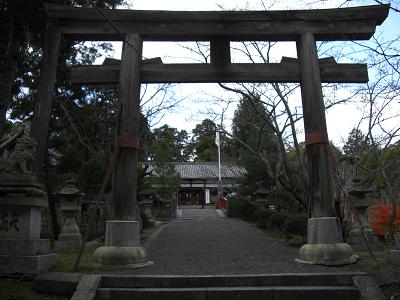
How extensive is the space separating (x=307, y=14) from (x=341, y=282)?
544 cm

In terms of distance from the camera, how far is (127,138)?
27.9ft

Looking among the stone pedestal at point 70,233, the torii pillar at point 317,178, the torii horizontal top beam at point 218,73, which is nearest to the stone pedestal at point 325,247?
the torii pillar at point 317,178

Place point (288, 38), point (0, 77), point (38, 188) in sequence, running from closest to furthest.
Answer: point (38, 188), point (288, 38), point (0, 77)

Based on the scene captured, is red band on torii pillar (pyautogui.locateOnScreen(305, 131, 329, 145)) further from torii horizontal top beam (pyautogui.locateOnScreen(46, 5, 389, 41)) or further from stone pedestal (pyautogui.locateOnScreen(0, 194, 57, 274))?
stone pedestal (pyautogui.locateOnScreen(0, 194, 57, 274))

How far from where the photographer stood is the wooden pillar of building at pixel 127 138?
8.39 metres

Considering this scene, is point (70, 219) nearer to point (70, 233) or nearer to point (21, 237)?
point (70, 233)

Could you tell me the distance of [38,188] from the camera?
7.64 meters

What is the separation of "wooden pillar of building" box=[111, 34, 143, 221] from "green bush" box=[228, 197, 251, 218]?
20735mm

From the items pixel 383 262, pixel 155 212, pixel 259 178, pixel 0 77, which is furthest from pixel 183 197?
pixel 383 262

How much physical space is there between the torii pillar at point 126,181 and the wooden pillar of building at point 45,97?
157 inches

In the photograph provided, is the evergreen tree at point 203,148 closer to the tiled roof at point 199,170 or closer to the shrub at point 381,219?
the tiled roof at point 199,170

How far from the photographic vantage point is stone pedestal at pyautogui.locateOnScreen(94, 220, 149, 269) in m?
7.91

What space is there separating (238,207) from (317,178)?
74.6 feet

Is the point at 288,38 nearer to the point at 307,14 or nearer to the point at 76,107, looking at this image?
the point at 307,14
